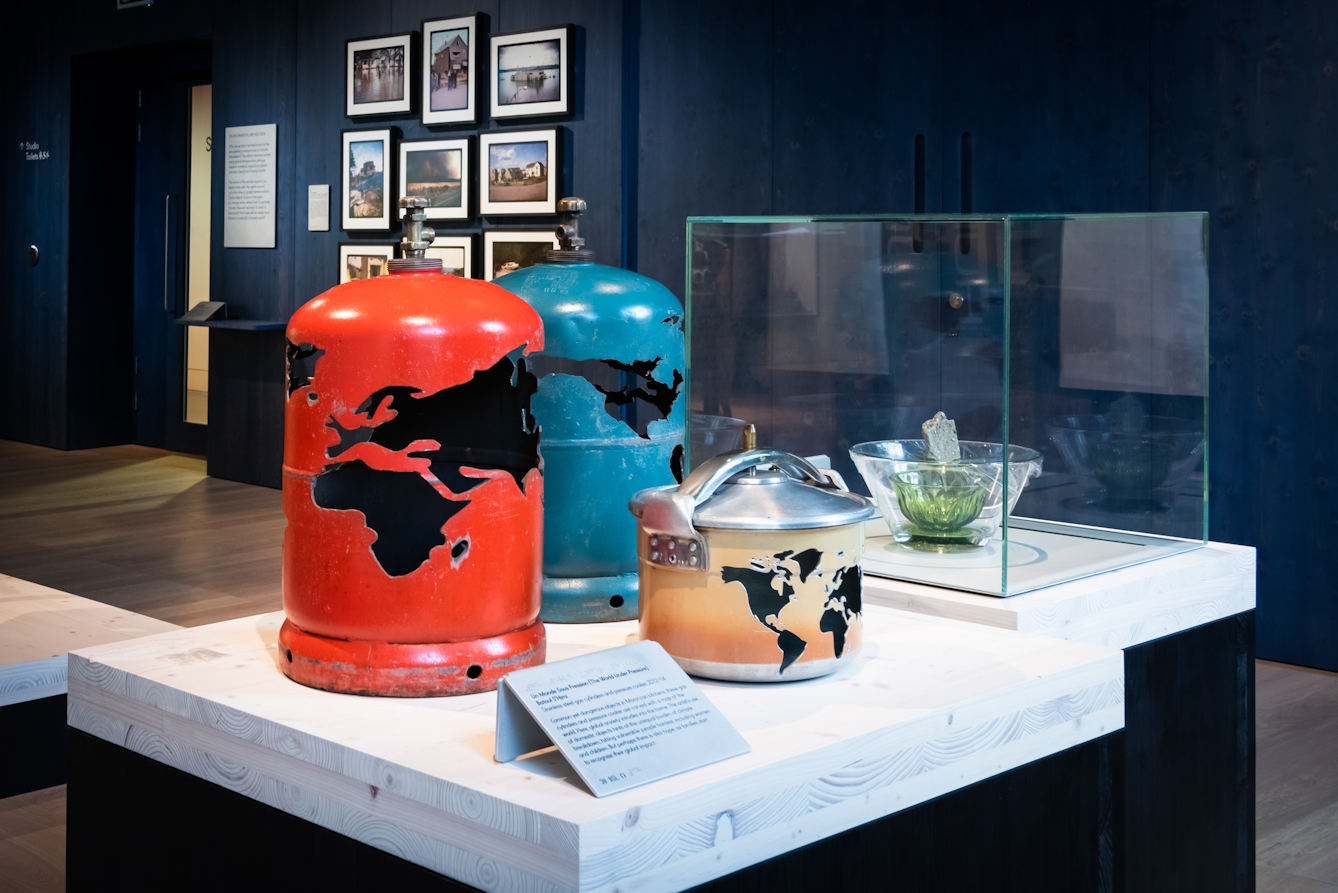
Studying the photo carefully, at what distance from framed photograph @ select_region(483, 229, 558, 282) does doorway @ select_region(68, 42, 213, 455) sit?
8.53 ft

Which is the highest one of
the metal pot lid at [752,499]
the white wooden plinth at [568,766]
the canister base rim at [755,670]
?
the metal pot lid at [752,499]

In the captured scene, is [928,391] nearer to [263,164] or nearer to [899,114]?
[899,114]

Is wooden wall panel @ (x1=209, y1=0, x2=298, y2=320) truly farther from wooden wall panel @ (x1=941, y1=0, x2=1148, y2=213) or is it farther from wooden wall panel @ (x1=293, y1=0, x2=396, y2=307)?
wooden wall panel @ (x1=941, y1=0, x2=1148, y2=213)

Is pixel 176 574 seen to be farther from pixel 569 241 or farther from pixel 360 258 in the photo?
pixel 569 241

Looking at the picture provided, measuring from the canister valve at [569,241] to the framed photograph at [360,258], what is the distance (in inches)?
221

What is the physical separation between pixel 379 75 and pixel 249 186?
119cm

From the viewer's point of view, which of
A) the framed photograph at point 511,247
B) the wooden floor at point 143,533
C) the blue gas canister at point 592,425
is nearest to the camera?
the blue gas canister at point 592,425

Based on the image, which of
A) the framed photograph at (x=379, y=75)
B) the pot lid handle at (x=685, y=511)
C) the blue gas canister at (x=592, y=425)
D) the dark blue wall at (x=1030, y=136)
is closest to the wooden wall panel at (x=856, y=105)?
the dark blue wall at (x=1030, y=136)

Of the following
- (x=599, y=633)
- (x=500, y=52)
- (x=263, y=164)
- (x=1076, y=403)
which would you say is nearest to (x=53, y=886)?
(x=599, y=633)

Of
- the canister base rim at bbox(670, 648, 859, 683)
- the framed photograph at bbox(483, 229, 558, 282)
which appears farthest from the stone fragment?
the framed photograph at bbox(483, 229, 558, 282)

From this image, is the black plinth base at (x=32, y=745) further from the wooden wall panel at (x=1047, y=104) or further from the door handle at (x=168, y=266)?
the door handle at (x=168, y=266)

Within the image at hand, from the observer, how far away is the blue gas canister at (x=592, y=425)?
1.68 meters

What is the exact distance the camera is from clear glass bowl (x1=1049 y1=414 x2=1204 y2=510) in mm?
2131

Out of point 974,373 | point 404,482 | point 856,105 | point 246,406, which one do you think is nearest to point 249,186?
point 246,406
